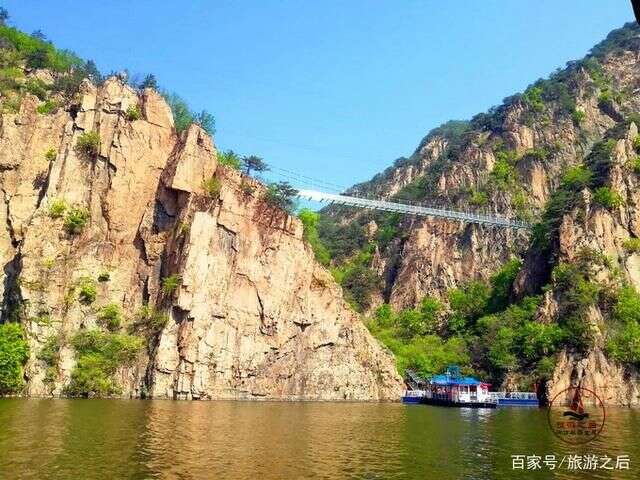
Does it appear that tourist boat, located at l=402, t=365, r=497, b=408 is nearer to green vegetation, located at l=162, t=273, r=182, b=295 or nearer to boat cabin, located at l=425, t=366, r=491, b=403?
boat cabin, located at l=425, t=366, r=491, b=403

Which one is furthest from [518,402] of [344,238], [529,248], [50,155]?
[344,238]

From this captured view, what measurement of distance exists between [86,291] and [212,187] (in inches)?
572

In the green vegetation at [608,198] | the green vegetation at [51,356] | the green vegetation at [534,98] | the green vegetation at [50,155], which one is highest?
the green vegetation at [534,98]

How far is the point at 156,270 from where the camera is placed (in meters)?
57.2

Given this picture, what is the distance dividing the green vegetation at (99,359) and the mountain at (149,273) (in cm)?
11

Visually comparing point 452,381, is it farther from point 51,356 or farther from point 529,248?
point 51,356

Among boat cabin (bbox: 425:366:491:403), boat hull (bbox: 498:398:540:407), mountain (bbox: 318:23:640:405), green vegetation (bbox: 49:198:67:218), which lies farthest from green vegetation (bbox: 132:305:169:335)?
boat hull (bbox: 498:398:540:407)

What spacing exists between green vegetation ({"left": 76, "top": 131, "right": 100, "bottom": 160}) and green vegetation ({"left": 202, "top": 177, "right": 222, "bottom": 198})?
34.7 feet

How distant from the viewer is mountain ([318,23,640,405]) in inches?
2463

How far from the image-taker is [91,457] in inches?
754

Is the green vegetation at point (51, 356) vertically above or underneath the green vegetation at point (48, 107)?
underneath

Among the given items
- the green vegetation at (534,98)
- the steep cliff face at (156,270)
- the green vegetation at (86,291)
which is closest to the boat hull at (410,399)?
the steep cliff face at (156,270)

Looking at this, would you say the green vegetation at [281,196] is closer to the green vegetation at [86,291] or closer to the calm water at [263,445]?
the green vegetation at [86,291]

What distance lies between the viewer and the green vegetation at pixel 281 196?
6050cm
